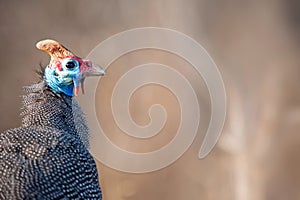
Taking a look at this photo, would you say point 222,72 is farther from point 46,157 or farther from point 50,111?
point 46,157

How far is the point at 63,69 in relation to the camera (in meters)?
1.49

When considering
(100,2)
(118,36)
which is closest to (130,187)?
(118,36)

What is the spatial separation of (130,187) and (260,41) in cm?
84

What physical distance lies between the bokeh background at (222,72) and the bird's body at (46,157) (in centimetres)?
83

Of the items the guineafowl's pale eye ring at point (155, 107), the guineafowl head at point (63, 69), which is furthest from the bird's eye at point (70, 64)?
the guineafowl's pale eye ring at point (155, 107)

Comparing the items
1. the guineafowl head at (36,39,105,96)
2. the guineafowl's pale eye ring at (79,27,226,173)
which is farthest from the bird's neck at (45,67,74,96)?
the guineafowl's pale eye ring at (79,27,226,173)

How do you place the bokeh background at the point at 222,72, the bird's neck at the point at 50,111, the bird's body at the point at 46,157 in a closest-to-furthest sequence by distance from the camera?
the bird's body at the point at 46,157 → the bird's neck at the point at 50,111 → the bokeh background at the point at 222,72

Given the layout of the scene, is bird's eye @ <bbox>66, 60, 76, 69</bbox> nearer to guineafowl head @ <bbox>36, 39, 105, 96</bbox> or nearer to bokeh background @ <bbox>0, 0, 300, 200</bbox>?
guineafowl head @ <bbox>36, 39, 105, 96</bbox>

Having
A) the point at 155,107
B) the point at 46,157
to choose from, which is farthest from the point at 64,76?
the point at 155,107

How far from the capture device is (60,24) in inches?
91.2

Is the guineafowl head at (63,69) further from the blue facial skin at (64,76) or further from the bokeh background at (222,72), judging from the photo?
the bokeh background at (222,72)

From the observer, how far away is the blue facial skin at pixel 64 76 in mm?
1487

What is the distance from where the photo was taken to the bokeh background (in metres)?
2.31

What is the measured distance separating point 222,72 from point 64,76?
1.02 metres
